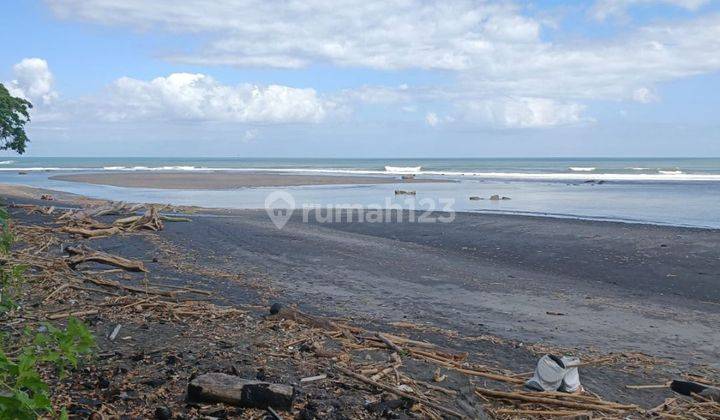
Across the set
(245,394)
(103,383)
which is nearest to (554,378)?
(245,394)

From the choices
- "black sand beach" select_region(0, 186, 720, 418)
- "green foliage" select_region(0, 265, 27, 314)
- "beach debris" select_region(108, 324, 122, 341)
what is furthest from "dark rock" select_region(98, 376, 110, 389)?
"green foliage" select_region(0, 265, 27, 314)

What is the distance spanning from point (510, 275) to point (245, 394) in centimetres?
934

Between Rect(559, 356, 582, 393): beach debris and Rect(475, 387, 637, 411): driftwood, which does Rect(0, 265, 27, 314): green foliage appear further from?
Rect(559, 356, 582, 393): beach debris

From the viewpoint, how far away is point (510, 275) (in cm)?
1280

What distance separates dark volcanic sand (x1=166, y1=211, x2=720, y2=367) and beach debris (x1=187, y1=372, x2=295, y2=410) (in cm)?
392

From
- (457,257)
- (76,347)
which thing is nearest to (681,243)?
(457,257)

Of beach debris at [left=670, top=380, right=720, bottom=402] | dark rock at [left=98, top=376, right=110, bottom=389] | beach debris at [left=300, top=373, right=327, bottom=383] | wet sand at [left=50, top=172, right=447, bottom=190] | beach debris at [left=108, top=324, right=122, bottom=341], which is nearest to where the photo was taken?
dark rock at [left=98, top=376, right=110, bottom=389]

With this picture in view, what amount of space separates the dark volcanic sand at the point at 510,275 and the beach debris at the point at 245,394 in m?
3.92

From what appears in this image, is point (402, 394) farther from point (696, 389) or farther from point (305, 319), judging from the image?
point (696, 389)

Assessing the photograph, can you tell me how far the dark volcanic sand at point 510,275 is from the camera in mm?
8406

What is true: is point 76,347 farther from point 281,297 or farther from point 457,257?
point 457,257

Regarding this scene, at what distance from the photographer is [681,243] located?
17203 mm

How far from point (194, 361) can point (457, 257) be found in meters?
10.8

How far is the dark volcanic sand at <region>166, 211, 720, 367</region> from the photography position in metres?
8.41
